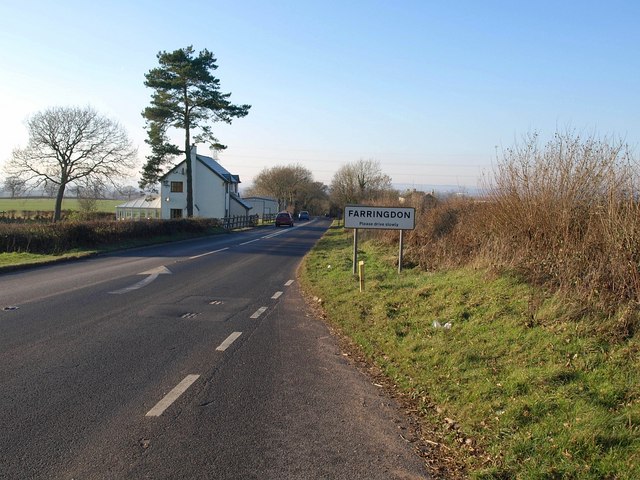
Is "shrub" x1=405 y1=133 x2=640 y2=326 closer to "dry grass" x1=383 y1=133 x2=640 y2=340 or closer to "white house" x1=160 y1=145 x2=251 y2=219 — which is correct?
"dry grass" x1=383 y1=133 x2=640 y2=340

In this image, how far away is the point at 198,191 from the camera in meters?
65.9

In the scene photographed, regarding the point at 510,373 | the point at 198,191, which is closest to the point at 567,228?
the point at 510,373

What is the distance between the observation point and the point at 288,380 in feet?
20.0

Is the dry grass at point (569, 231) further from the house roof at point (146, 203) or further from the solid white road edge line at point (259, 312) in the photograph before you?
the house roof at point (146, 203)

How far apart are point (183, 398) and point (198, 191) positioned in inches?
2459

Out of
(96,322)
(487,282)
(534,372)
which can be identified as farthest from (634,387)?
(96,322)

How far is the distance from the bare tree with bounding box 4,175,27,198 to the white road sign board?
44.9 m

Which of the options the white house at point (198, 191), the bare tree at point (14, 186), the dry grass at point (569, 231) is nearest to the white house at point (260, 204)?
the white house at point (198, 191)

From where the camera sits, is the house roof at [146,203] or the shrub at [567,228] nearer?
the shrub at [567,228]

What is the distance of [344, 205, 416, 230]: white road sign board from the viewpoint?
14484 mm

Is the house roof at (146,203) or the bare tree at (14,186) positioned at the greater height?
the bare tree at (14,186)

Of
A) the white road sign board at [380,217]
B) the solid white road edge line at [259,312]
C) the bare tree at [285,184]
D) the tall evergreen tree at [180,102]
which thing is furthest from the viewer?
the bare tree at [285,184]

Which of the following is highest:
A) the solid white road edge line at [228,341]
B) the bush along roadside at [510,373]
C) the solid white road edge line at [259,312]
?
the bush along roadside at [510,373]

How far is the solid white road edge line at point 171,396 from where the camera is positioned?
4.98 metres
